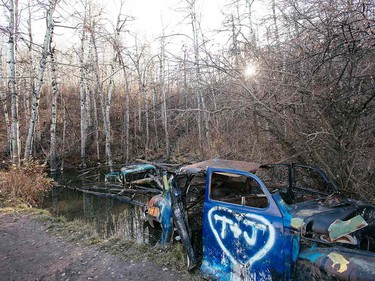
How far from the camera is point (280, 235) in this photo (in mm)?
3340

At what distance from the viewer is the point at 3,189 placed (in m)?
9.59

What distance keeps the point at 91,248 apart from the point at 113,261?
2.74 feet

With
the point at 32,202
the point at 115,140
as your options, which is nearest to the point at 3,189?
the point at 32,202

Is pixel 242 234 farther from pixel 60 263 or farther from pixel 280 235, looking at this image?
pixel 60 263

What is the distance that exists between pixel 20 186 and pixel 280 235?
372 inches

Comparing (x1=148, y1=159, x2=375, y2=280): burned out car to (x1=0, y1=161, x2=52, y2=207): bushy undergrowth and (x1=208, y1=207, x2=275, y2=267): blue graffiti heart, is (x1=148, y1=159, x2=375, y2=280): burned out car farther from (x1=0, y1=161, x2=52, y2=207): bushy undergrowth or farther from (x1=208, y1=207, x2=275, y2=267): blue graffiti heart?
(x1=0, y1=161, x2=52, y2=207): bushy undergrowth

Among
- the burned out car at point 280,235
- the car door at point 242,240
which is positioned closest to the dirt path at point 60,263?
the car door at point 242,240

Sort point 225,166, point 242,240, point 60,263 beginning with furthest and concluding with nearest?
1. point 60,263
2. point 225,166
3. point 242,240

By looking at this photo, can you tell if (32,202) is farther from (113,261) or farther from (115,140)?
(115,140)

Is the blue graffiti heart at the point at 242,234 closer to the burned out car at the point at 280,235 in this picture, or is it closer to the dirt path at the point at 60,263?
the burned out car at the point at 280,235

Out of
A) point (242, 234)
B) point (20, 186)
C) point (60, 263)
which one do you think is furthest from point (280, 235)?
point (20, 186)

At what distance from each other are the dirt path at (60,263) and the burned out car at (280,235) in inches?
33.2

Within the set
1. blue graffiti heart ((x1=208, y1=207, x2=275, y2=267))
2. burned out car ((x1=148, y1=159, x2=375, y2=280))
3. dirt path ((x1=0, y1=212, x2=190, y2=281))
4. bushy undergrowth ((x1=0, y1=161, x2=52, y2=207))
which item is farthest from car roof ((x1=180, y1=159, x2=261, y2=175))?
bushy undergrowth ((x1=0, y1=161, x2=52, y2=207))

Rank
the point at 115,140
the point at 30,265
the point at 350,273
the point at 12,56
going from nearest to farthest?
the point at 350,273 → the point at 30,265 → the point at 12,56 → the point at 115,140
